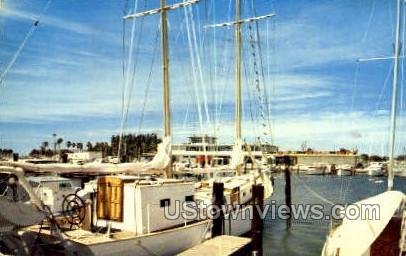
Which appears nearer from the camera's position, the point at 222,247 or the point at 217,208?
the point at 222,247

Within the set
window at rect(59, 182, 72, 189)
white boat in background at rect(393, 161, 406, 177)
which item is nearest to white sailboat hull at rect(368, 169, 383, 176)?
white boat in background at rect(393, 161, 406, 177)

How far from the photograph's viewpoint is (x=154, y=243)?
60.1ft

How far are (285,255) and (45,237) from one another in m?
13.7

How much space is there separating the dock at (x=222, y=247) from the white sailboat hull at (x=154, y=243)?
130cm

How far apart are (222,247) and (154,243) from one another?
2.91 metres

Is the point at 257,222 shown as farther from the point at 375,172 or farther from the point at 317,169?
the point at 317,169

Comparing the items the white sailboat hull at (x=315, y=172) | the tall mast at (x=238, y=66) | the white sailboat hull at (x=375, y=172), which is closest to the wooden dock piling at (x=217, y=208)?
the tall mast at (x=238, y=66)

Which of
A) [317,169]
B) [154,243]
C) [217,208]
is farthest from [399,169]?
[154,243]

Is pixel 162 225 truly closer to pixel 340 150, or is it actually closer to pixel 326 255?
A: pixel 326 255

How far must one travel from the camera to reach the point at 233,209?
85.0ft

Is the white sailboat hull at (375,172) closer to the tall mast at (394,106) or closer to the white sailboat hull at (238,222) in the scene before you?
the white sailboat hull at (238,222)

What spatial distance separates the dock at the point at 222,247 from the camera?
1708cm

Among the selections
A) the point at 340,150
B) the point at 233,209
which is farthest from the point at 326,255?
the point at 340,150

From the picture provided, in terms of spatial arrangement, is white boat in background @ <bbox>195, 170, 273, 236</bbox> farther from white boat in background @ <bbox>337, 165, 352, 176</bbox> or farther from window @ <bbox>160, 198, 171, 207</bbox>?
white boat in background @ <bbox>337, 165, 352, 176</bbox>
